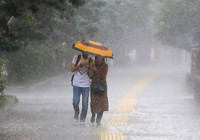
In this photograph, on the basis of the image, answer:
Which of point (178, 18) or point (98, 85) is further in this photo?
point (178, 18)

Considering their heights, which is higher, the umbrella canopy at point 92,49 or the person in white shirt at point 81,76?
the umbrella canopy at point 92,49

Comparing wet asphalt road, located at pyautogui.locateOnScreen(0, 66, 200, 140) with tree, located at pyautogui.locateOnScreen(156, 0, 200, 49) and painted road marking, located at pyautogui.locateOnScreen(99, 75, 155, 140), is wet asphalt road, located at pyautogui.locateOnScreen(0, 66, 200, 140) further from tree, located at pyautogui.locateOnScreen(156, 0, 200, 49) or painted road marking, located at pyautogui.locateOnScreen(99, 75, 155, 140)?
tree, located at pyautogui.locateOnScreen(156, 0, 200, 49)

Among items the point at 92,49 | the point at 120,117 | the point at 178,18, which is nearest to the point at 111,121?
the point at 120,117

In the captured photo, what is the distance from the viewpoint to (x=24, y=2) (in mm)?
9031

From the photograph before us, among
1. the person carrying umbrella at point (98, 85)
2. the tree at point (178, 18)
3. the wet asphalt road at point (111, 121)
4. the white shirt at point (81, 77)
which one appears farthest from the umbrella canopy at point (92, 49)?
the tree at point (178, 18)

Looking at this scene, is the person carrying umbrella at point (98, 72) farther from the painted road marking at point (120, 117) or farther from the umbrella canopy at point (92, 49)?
the painted road marking at point (120, 117)

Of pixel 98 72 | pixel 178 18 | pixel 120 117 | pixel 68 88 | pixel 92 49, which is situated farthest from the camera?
pixel 178 18

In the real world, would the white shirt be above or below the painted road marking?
above

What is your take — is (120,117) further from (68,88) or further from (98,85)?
(68,88)

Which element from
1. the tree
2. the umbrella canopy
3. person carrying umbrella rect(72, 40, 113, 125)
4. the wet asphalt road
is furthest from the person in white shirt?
the tree

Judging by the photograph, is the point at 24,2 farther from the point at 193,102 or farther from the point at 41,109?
the point at 193,102

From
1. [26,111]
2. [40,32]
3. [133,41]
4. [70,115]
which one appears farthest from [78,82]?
[133,41]

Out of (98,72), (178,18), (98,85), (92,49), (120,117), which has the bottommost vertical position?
(120,117)

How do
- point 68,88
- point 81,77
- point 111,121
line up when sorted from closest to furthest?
point 81,77
point 111,121
point 68,88
